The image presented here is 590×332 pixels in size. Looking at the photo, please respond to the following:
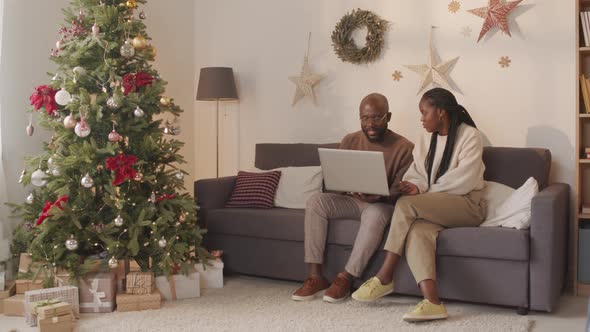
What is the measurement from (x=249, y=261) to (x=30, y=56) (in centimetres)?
171

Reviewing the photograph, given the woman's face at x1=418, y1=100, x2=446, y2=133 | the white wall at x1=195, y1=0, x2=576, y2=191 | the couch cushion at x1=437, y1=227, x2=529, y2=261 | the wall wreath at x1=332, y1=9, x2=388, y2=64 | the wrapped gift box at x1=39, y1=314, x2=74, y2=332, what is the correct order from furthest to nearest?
the wall wreath at x1=332, y1=9, x2=388, y2=64, the white wall at x1=195, y1=0, x2=576, y2=191, the woman's face at x1=418, y1=100, x2=446, y2=133, the couch cushion at x1=437, y1=227, x2=529, y2=261, the wrapped gift box at x1=39, y1=314, x2=74, y2=332

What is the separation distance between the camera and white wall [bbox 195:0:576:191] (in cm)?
404

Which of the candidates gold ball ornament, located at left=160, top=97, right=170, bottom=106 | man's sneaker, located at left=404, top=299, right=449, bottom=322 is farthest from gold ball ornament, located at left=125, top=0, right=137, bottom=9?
man's sneaker, located at left=404, top=299, right=449, bottom=322

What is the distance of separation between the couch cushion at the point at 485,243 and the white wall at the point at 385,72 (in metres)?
0.99

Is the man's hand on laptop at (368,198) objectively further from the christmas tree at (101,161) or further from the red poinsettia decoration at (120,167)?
the red poinsettia decoration at (120,167)

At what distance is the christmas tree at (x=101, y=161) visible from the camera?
346cm

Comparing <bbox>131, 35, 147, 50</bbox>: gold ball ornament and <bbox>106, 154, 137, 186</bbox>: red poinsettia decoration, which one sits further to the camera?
<bbox>131, 35, 147, 50</bbox>: gold ball ornament

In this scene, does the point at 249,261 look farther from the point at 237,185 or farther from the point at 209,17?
the point at 209,17

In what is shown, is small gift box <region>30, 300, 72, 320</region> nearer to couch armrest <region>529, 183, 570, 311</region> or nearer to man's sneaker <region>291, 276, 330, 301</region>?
man's sneaker <region>291, 276, 330, 301</region>

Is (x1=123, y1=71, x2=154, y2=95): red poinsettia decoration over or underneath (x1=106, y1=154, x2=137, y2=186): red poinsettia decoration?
over

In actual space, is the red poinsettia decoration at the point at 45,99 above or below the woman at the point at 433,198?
above

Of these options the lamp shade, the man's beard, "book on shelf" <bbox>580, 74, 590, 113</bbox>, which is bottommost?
the man's beard

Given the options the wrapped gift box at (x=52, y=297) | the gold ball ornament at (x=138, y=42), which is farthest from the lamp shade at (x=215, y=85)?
the wrapped gift box at (x=52, y=297)

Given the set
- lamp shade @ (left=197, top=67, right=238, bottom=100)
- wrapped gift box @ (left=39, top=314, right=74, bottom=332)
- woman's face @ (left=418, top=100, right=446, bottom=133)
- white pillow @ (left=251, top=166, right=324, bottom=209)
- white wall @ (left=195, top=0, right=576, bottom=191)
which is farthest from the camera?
lamp shade @ (left=197, top=67, right=238, bottom=100)
